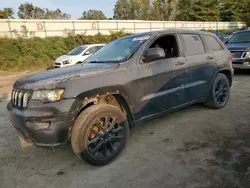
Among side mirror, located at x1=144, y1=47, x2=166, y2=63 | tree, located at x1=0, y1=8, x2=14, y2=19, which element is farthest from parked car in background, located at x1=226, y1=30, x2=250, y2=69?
tree, located at x1=0, y1=8, x2=14, y2=19

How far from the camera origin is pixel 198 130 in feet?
11.9

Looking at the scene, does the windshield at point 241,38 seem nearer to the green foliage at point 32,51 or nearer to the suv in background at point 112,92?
the suv in background at point 112,92

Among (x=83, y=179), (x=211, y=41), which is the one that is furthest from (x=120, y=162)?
(x=211, y=41)

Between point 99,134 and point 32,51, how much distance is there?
16.3 meters

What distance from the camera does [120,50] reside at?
140 inches

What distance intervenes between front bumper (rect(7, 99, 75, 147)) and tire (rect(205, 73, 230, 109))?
310 cm

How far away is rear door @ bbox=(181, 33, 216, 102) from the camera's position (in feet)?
12.4

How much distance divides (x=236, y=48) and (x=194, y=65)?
517 cm

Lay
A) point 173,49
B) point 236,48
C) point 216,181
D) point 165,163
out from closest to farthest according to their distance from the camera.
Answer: point 216,181
point 165,163
point 173,49
point 236,48

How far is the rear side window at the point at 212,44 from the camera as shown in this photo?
169 inches

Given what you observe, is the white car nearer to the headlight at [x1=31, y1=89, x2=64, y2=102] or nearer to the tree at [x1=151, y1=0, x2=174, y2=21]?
the headlight at [x1=31, y1=89, x2=64, y2=102]

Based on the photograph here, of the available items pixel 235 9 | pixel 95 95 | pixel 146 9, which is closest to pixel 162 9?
pixel 146 9

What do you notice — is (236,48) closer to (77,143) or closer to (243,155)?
(243,155)

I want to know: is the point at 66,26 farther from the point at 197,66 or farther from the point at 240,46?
the point at 197,66
